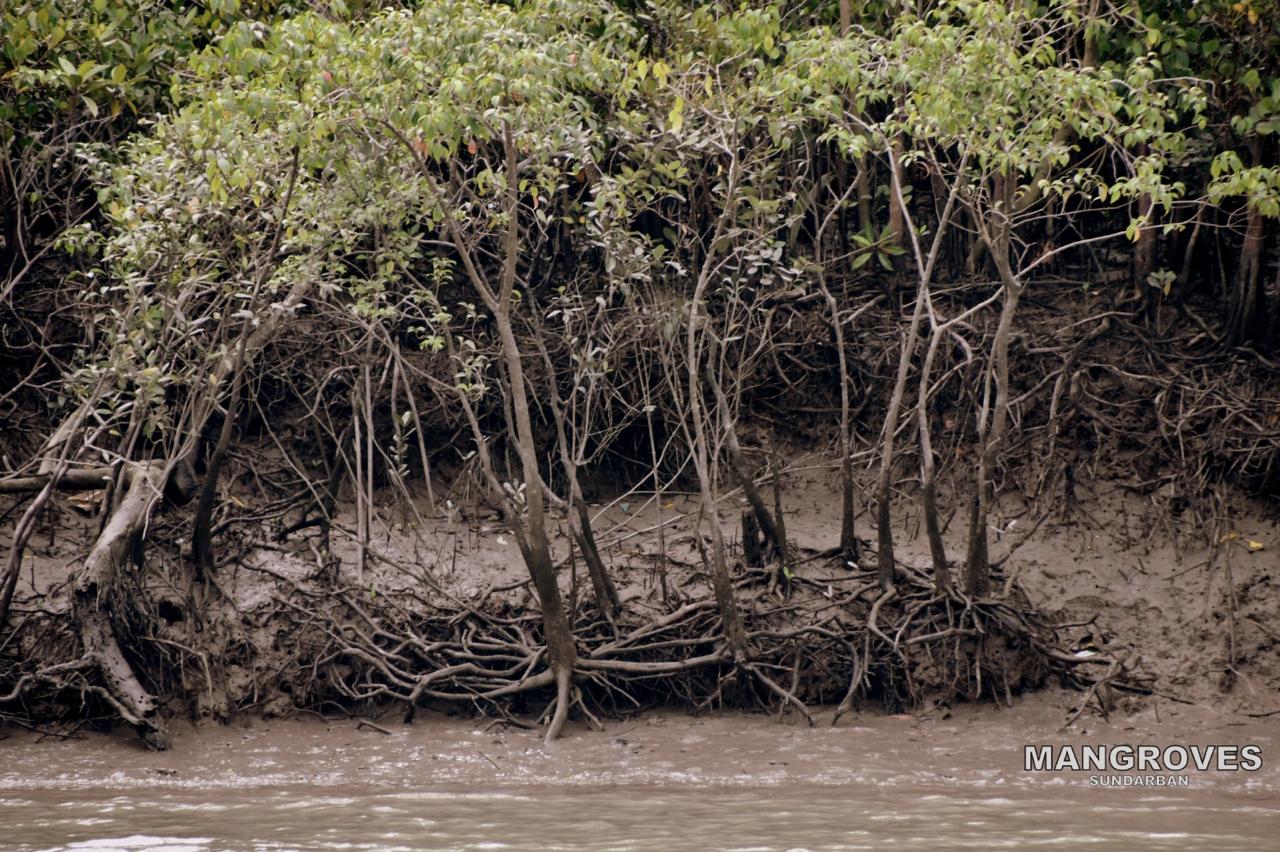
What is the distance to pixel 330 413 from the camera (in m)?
9.92

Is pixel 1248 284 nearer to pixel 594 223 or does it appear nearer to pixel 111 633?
pixel 594 223

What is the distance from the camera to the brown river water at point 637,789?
19.0 ft

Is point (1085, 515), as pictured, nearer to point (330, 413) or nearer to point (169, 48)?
point (330, 413)

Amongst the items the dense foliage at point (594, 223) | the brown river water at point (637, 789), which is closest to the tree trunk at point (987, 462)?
the dense foliage at point (594, 223)

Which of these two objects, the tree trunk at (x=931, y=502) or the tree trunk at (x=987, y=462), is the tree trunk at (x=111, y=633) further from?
the tree trunk at (x=987, y=462)

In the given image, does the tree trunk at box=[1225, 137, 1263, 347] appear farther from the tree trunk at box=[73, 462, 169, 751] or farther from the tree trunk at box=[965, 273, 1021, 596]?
the tree trunk at box=[73, 462, 169, 751]

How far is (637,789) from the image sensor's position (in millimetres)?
6863

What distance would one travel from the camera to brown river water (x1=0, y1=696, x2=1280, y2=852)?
5785 mm

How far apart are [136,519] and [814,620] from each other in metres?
4.12

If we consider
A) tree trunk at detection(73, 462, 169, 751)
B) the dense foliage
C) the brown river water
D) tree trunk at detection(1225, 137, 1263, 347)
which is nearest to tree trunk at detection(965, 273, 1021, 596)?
the dense foliage

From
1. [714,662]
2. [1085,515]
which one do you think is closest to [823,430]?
[1085,515]

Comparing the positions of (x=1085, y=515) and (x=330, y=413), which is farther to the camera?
(x=330, y=413)

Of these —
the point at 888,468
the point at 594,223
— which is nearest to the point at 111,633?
the point at 594,223

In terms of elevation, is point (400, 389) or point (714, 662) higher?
point (400, 389)
